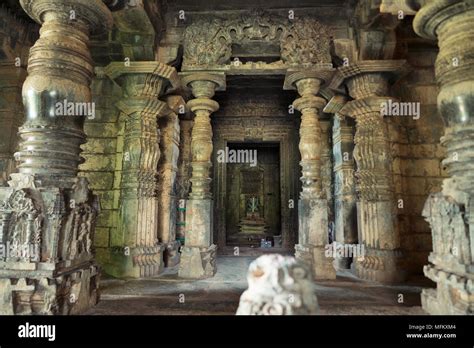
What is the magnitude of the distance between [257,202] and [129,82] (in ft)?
26.8

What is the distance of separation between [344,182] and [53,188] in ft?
17.3

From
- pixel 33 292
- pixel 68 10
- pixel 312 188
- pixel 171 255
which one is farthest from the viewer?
pixel 171 255

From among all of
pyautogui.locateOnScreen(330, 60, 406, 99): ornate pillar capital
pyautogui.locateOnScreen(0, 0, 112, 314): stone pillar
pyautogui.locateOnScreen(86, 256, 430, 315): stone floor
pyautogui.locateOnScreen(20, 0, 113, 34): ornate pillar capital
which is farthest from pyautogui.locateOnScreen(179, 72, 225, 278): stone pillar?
pyautogui.locateOnScreen(330, 60, 406, 99): ornate pillar capital

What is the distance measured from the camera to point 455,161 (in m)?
2.72

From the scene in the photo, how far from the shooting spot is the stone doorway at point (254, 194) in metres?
11.8

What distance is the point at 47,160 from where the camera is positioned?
9.69ft

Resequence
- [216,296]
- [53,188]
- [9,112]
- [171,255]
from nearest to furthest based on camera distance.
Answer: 1. [53,188]
2. [216,296]
3. [9,112]
4. [171,255]

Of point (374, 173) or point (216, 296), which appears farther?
point (374, 173)

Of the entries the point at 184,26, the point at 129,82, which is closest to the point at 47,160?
the point at 129,82

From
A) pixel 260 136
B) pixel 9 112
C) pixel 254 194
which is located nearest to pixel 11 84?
pixel 9 112

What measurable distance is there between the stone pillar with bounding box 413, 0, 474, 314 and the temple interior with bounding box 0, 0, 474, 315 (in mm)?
14

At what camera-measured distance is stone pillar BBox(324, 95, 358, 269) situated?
5.96m

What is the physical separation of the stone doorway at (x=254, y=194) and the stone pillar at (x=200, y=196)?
239 inches

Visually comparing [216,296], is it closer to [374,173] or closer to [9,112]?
[374,173]
